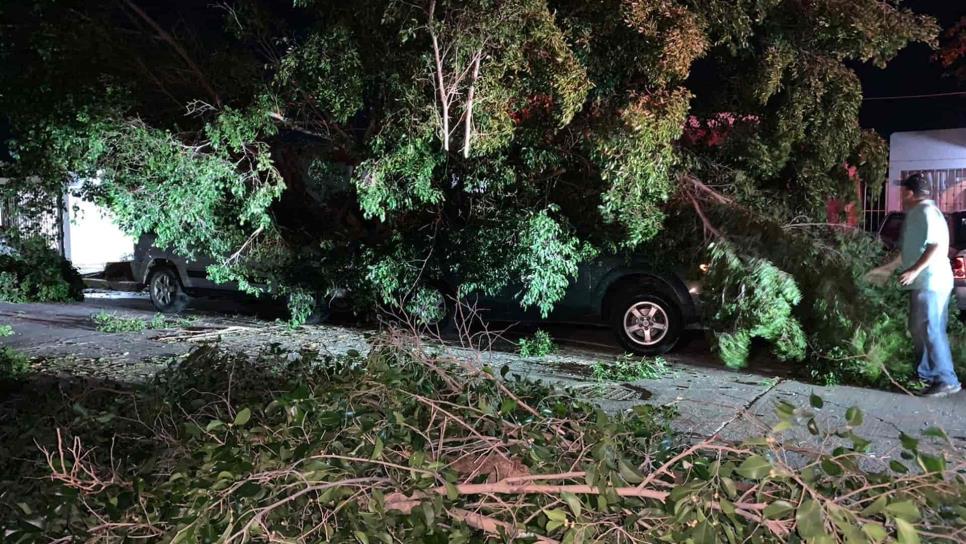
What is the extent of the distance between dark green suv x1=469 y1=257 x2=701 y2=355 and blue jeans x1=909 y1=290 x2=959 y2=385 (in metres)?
2.02

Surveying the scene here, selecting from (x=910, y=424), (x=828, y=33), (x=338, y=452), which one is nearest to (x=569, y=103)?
(x=828, y=33)

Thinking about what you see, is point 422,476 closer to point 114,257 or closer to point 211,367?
point 211,367

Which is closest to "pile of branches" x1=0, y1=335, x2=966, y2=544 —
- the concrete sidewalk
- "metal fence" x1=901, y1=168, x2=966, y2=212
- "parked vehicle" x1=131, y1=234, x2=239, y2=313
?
the concrete sidewalk

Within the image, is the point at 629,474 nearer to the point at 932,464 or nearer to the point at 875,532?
the point at 875,532

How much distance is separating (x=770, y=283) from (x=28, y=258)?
491 inches

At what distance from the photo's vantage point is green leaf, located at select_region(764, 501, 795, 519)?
87.6 inches

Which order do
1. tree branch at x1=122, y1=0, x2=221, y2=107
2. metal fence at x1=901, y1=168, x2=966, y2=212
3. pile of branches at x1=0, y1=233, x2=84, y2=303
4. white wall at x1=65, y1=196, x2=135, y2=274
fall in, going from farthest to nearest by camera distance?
white wall at x1=65, y1=196, x2=135, y2=274, metal fence at x1=901, y1=168, x2=966, y2=212, pile of branches at x1=0, y1=233, x2=84, y2=303, tree branch at x1=122, y1=0, x2=221, y2=107

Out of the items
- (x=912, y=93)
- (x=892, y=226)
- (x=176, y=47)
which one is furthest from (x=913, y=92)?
(x=176, y=47)

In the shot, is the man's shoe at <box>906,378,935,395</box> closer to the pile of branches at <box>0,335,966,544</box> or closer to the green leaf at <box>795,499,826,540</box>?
the pile of branches at <box>0,335,966,544</box>

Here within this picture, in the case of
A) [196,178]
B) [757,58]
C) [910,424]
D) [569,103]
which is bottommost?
[910,424]

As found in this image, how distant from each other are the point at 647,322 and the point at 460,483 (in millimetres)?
5812

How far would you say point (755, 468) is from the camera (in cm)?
226

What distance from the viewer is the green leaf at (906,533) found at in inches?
80.4

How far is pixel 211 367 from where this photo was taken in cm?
512
